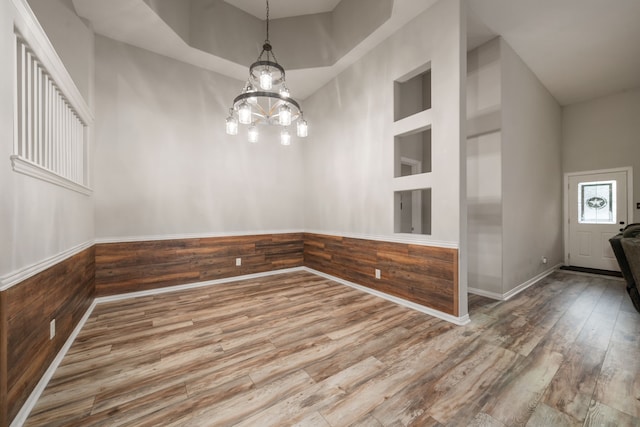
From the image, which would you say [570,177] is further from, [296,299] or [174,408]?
[174,408]

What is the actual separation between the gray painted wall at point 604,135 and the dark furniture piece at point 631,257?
8.47 feet

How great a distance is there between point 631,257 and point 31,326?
524cm

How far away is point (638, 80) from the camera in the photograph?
4508 millimetres

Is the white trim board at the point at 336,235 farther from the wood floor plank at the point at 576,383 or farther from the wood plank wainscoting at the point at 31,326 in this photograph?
the wood floor plank at the point at 576,383

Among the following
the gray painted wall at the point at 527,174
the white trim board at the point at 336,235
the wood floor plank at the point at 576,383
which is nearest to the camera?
the wood floor plank at the point at 576,383

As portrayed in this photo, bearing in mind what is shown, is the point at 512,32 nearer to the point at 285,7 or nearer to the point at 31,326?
the point at 285,7

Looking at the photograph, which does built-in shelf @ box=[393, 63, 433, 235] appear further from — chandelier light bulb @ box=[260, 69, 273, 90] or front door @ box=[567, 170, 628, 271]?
front door @ box=[567, 170, 628, 271]

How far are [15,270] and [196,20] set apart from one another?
3.73m

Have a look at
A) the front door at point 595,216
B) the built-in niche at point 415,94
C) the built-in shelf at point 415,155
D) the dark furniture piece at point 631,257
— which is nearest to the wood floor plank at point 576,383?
the dark furniture piece at point 631,257

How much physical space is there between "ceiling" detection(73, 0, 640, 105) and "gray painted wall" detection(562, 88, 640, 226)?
0.42 m

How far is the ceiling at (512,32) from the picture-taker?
9.61 ft

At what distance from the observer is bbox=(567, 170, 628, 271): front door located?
4867mm

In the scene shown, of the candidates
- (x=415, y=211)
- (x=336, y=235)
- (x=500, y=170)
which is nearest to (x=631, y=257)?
(x=500, y=170)

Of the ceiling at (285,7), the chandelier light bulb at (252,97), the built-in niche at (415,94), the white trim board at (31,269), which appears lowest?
the white trim board at (31,269)
